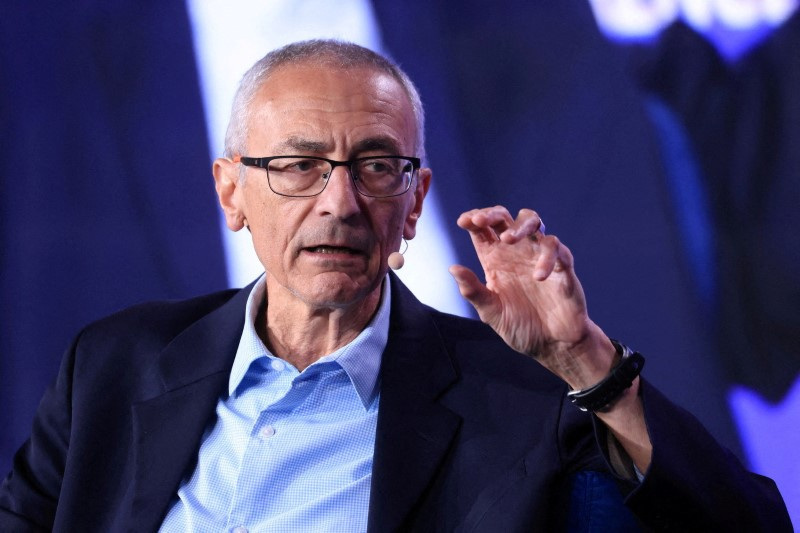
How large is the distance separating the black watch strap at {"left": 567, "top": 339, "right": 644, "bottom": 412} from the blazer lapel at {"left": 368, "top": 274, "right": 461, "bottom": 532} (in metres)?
0.30

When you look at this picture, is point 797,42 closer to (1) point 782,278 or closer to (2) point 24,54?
(1) point 782,278

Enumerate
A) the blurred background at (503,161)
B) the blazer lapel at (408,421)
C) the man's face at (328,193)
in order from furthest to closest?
the blurred background at (503,161)
the man's face at (328,193)
the blazer lapel at (408,421)

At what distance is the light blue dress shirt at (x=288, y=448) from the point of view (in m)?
1.47

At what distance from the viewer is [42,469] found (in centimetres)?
167

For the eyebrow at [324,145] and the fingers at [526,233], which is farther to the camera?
the eyebrow at [324,145]

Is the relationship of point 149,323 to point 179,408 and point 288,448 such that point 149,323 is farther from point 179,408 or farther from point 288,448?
point 288,448

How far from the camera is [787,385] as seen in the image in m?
2.15

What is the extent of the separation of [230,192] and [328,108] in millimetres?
321

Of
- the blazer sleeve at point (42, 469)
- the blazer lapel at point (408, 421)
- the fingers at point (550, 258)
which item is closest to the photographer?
the fingers at point (550, 258)

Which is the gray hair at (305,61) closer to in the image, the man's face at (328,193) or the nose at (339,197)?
the man's face at (328,193)

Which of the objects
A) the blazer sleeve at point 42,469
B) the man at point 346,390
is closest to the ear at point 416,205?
the man at point 346,390

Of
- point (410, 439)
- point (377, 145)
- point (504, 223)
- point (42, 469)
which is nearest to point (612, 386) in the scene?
point (504, 223)

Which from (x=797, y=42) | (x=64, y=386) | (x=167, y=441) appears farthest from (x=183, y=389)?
(x=797, y=42)

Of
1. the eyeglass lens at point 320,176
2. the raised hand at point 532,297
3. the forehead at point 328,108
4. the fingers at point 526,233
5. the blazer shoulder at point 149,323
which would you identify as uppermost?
the forehead at point 328,108
